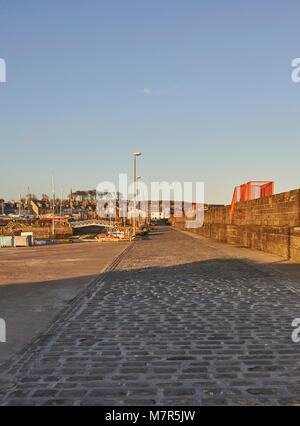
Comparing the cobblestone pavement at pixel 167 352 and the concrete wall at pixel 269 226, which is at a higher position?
the concrete wall at pixel 269 226

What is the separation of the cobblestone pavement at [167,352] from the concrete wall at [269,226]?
7357mm

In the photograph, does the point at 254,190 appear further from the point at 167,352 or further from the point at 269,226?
the point at 167,352

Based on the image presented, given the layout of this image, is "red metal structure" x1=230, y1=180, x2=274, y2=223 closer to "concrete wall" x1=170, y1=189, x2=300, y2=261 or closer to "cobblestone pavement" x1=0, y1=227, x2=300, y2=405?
"concrete wall" x1=170, y1=189, x2=300, y2=261

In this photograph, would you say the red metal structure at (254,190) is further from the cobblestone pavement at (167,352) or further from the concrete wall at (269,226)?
the cobblestone pavement at (167,352)

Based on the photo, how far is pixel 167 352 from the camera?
16.5 ft

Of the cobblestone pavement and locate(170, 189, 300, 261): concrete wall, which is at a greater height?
locate(170, 189, 300, 261): concrete wall

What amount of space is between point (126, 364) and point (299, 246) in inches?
484

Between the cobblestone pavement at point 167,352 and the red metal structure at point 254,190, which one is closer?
the cobblestone pavement at point 167,352

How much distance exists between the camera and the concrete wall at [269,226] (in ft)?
53.0

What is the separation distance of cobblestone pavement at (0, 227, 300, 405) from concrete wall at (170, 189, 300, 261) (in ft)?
24.1

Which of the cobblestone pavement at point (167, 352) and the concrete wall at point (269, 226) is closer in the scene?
the cobblestone pavement at point (167, 352)

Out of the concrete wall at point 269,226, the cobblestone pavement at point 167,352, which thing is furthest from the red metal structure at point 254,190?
the cobblestone pavement at point 167,352

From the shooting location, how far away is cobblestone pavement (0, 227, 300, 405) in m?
3.81

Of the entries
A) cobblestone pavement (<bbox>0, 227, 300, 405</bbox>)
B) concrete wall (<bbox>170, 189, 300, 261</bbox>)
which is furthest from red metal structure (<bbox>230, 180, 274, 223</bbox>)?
cobblestone pavement (<bbox>0, 227, 300, 405</bbox>)
